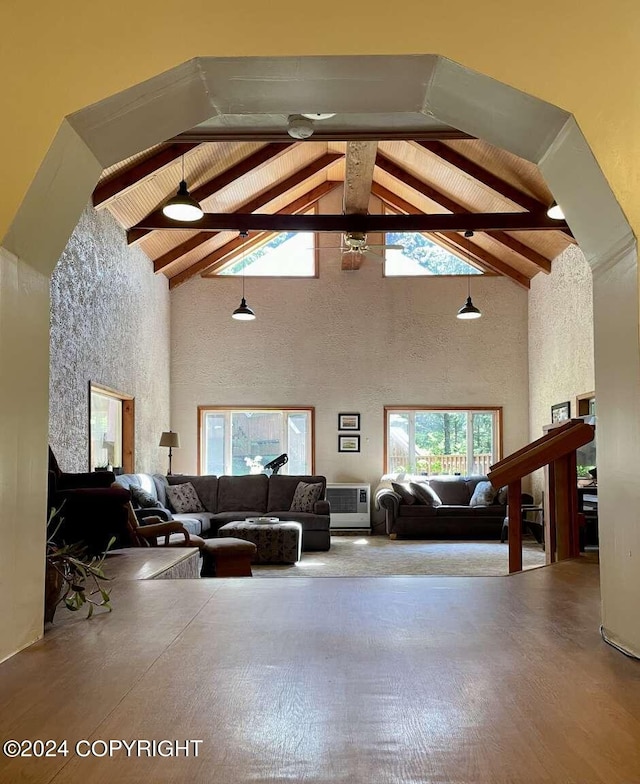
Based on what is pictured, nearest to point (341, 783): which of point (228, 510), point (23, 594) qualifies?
point (23, 594)

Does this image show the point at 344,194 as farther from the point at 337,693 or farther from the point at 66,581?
the point at 337,693

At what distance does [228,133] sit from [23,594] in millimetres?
5942

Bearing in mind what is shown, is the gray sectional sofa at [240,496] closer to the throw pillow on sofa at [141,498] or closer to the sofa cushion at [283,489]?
the sofa cushion at [283,489]

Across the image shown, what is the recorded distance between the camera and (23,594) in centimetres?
186

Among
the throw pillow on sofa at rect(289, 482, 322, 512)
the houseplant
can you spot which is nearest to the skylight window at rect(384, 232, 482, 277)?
the throw pillow on sofa at rect(289, 482, 322, 512)

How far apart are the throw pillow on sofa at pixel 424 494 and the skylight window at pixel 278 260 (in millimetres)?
3911

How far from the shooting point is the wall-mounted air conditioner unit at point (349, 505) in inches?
431

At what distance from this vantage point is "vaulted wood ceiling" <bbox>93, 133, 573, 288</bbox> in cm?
802

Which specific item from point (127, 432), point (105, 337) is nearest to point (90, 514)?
point (105, 337)

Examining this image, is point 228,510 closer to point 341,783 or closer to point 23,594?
point 23,594

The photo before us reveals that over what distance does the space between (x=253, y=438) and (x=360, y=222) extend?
166 inches

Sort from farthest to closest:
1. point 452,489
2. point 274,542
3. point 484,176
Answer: point 452,489, point 484,176, point 274,542

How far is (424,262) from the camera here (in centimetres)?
1163

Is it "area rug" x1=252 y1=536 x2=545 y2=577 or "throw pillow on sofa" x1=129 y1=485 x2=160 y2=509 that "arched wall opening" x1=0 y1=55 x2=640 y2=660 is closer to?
"area rug" x1=252 y1=536 x2=545 y2=577
